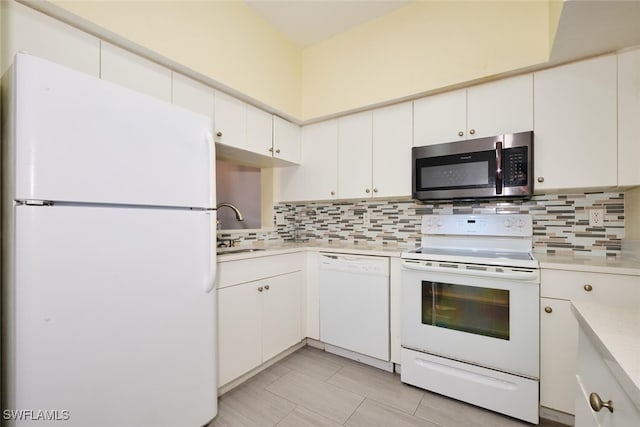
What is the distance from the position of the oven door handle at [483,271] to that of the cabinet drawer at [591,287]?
94 millimetres

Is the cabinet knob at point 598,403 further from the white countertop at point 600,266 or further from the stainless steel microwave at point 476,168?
the stainless steel microwave at point 476,168

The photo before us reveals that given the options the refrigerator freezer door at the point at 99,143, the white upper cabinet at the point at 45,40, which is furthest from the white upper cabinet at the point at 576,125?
the white upper cabinet at the point at 45,40

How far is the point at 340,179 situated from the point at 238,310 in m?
1.34

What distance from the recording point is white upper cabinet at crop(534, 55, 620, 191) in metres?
1.52

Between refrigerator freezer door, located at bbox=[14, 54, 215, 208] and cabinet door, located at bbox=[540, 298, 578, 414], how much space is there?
1955 mm

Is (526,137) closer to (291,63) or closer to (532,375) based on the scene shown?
(532,375)

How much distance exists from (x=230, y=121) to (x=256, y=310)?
54.3 inches

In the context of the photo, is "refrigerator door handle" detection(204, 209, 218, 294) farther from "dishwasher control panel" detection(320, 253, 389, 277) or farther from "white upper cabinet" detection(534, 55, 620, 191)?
"white upper cabinet" detection(534, 55, 620, 191)

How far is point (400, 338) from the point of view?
6.37ft

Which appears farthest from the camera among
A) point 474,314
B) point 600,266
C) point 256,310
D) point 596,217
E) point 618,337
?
point 256,310

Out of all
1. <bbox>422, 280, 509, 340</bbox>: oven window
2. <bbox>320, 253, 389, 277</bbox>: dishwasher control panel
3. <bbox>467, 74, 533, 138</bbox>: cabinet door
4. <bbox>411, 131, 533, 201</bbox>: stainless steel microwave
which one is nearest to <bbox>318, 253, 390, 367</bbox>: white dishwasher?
<bbox>320, 253, 389, 277</bbox>: dishwasher control panel

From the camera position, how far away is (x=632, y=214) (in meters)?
1.63

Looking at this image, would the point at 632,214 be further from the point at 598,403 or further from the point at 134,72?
the point at 134,72

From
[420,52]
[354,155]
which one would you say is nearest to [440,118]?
[420,52]
